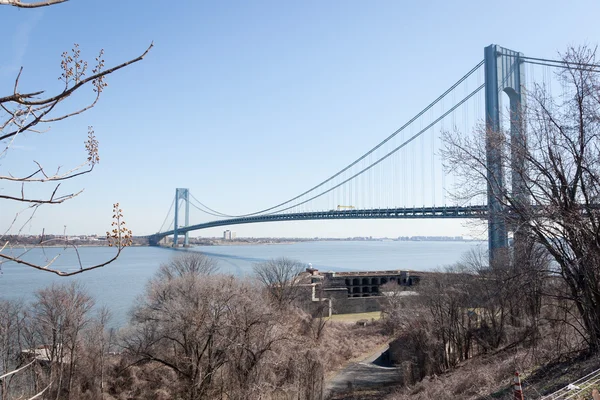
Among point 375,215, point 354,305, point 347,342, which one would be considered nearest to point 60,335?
point 347,342

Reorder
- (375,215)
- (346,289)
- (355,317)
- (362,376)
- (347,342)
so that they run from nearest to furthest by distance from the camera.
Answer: (362,376) < (347,342) < (355,317) < (346,289) < (375,215)

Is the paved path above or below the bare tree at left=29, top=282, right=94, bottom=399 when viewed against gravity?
below

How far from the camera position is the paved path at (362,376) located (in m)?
17.2

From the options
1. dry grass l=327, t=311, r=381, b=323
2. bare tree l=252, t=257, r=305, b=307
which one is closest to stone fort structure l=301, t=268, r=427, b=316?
dry grass l=327, t=311, r=381, b=323

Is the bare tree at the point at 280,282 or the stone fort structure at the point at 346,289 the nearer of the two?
the bare tree at the point at 280,282

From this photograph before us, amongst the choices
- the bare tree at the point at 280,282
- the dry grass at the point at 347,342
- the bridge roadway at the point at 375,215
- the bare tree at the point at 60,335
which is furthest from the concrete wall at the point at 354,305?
the bare tree at the point at 60,335

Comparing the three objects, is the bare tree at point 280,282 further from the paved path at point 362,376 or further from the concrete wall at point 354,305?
the paved path at point 362,376

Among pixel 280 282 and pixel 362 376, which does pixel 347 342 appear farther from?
pixel 280 282

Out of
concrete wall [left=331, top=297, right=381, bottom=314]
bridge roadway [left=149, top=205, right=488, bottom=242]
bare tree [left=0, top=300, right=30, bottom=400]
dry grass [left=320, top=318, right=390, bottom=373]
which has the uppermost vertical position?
bridge roadway [left=149, top=205, right=488, bottom=242]

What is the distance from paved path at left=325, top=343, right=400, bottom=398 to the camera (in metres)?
17.2

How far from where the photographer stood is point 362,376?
60.8 ft

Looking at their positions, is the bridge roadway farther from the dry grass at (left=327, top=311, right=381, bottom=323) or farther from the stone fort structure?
the dry grass at (left=327, top=311, right=381, bottom=323)

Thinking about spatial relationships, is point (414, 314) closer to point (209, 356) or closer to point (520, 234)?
point (209, 356)

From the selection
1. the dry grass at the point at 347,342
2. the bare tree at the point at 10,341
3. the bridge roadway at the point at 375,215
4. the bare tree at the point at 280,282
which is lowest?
the dry grass at the point at 347,342
